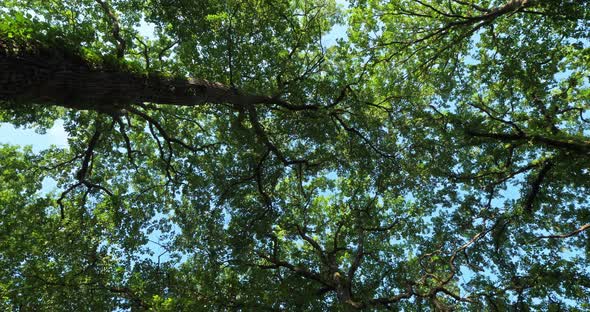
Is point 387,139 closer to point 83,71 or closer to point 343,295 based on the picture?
point 343,295

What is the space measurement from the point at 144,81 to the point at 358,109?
21.0 ft

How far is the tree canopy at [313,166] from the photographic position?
9.45 meters

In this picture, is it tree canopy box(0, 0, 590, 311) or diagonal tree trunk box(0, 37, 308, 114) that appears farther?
tree canopy box(0, 0, 590, 311)

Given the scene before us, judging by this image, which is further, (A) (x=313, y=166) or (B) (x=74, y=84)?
(A) (x=313, y=166)

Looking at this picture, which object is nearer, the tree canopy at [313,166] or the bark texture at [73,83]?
the bark texture at [73,83]

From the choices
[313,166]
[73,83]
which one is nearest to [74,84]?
[73,83]

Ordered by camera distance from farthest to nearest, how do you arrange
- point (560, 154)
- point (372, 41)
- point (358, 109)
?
point (372, 41) → point (358, 109) → point (560, 154)

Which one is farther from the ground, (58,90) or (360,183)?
(360,183)

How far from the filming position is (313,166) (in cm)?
1161

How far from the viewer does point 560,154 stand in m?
8.56

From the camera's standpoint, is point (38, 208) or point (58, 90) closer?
point (58, 90)

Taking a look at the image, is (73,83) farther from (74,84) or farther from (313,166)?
(313,166)

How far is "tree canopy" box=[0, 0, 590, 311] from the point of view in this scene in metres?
9.45

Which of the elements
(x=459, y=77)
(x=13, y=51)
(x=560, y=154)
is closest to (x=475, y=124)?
(x=560, y=154)
